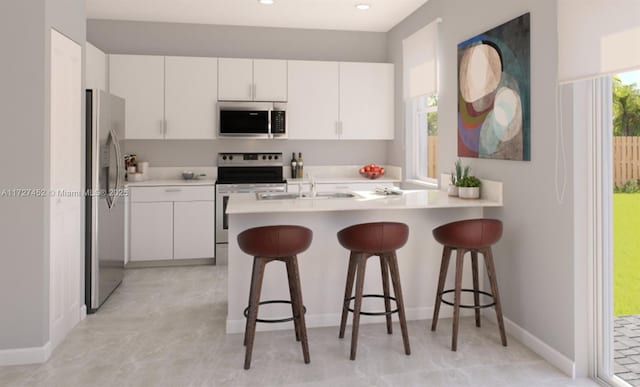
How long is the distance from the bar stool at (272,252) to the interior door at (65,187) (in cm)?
126

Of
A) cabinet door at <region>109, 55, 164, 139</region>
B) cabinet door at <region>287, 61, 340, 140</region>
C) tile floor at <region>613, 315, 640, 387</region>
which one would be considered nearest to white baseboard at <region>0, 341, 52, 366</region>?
cabinet door at <region>109, 55, 164, 139</region>

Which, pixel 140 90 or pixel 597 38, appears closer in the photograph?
pixel 597 38

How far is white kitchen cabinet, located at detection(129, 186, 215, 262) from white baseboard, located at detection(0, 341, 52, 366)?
2368 millimetres

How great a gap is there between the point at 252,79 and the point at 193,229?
5.93 feet

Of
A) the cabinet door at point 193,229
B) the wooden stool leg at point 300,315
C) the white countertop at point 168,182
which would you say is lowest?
the wooden stool leg at point 300,315

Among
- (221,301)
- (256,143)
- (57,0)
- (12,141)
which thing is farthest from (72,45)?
(256,143)

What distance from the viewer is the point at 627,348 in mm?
2760

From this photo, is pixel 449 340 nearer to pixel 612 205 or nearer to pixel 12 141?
pixel 612 205

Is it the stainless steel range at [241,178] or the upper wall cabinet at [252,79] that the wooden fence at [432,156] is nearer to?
the stainless steel range at [241,178]

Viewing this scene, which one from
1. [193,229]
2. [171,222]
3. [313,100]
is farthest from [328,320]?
[313,100]

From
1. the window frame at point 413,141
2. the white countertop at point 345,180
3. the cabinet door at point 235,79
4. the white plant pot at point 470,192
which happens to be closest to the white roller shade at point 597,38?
the white plant pot at point 470,192

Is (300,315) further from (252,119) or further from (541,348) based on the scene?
(252,119)

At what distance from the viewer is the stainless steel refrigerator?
3.74m

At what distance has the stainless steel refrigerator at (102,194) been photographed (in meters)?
3.74
